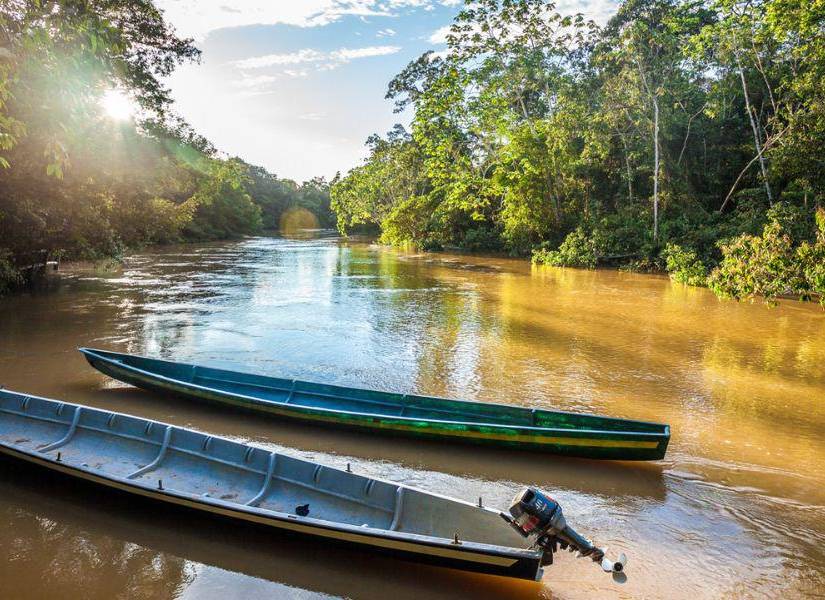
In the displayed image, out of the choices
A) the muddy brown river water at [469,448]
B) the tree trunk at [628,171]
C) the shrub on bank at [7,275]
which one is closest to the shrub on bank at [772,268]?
the muddy brown river water at [469,448]

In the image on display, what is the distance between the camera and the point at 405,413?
25.0ft

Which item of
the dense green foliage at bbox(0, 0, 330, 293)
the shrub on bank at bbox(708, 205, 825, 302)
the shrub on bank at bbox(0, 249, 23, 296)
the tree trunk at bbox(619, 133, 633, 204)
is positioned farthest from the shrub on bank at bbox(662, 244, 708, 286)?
the shrub on bank at bbox(0, 249, 23, 296)

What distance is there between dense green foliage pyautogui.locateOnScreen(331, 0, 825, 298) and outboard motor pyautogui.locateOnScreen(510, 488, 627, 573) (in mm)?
20176

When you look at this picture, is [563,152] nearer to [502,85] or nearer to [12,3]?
[502,85]

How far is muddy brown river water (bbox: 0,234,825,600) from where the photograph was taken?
187 inches

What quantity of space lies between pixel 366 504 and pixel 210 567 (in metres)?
1.43

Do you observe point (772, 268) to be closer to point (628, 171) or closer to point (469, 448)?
point (469, 448)

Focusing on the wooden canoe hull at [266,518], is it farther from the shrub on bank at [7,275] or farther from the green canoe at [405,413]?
the shrub on bank at [7,275]

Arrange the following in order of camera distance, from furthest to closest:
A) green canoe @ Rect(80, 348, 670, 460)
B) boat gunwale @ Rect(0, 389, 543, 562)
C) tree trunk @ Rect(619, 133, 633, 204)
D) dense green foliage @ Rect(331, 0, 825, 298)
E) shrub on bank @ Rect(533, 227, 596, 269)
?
shrub on bank @ Rect(533, 227, 596, 269), tree trunk @ Rect(619, 133, 633, 204), dense green foliage @ Rect(331, 0, 825, 298), green canoe @ Rect(80, 348, 670, 460), boat gunwale @ Rect(0, 389, 543, 562)

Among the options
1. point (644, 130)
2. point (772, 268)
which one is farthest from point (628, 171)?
point (772, 268)

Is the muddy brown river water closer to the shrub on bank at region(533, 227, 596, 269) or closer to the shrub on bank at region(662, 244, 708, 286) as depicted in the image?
the shrub on bank at region(662, 244, 708, 286)

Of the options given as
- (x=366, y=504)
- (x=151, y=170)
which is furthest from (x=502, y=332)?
(x=151, y=170)

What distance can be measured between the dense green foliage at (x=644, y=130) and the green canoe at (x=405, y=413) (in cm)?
1770

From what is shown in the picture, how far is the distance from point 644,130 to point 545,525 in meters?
28.5
